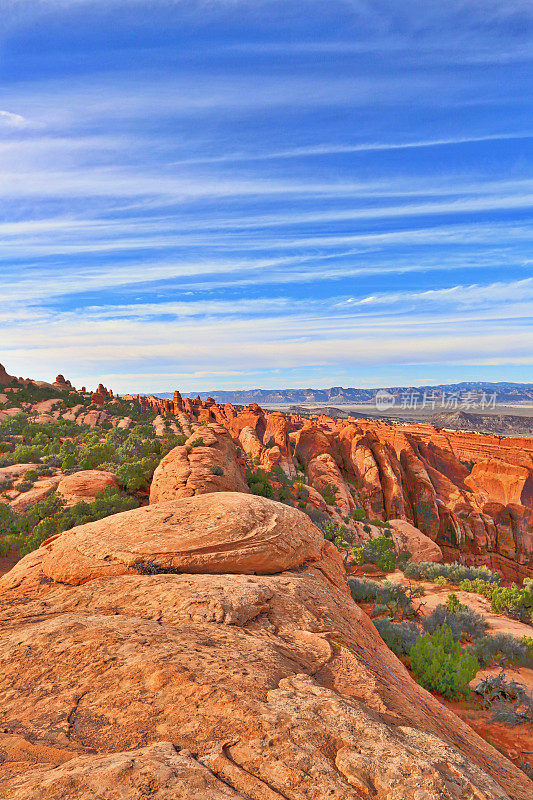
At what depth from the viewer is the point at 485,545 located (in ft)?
124

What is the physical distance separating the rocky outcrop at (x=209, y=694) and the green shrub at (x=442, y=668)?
4.64 ft

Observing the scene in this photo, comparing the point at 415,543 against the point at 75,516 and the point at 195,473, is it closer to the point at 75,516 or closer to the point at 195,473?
the point at 195,473

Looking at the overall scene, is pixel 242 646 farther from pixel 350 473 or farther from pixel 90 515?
pixel 350 473

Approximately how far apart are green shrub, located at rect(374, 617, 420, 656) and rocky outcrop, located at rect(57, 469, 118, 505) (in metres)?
14.4

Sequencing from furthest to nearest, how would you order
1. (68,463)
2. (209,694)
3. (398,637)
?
(68,463) < (398,637) < (209,694)

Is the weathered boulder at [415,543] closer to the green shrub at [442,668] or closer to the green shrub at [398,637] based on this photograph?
the green shrub at [398,637]

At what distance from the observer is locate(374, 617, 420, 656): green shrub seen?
33.6 ft

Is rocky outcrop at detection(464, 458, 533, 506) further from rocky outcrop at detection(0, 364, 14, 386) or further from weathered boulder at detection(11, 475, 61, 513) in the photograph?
rocky outcrop at detection(0, 364, 14, 386)

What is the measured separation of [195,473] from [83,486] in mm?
6691

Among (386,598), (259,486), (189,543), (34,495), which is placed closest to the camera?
(189,543)

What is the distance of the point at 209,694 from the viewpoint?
4270mm

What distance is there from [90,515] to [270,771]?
15.9 m

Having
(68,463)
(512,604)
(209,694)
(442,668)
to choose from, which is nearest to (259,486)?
(68,463)

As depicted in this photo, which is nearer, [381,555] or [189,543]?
[189,543]
